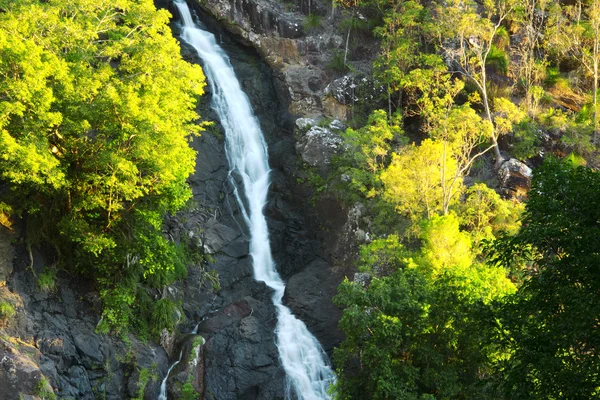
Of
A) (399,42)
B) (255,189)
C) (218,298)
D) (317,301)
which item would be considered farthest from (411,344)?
(399,42)

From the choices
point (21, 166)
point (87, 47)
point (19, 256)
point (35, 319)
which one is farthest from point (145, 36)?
point (35, 319)

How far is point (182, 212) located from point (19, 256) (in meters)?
9.43

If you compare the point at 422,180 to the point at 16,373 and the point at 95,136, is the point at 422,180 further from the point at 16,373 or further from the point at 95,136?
the point at 16,373

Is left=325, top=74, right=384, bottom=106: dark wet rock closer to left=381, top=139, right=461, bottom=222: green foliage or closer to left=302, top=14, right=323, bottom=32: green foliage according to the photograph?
left=302, top=14, right=323, bottom=32: green foliage

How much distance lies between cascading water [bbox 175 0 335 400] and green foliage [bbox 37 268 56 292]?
9362 millimetres

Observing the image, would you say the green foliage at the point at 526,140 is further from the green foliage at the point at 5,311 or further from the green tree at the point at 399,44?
the green foliage at the point at 5,311

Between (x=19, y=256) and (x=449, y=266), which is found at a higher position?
(x=19, y=256)

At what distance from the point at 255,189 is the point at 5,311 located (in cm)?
1595

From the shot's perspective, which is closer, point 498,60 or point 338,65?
point 498,60

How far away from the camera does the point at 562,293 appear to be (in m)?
9.91

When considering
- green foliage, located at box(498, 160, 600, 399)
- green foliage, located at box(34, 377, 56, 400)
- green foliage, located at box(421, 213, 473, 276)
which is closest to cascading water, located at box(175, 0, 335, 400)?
green foliage, located at box(421, 213, 473, 276)

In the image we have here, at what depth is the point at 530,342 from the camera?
34.2 feet

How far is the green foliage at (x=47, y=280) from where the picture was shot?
19.8 metres

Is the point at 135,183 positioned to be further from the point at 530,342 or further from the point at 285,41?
the point at 285,41
